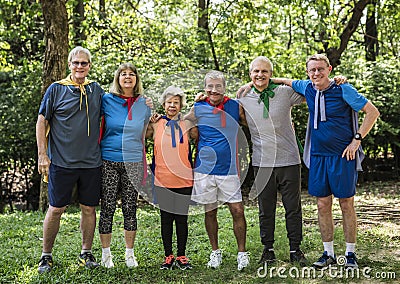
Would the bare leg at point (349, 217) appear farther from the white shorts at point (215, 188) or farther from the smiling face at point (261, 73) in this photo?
the smiling face at point (261, 73)

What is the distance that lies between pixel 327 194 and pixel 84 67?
2.47 meters

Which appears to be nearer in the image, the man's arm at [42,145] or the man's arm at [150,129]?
the man's arm at [42,145]

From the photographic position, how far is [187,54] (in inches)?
437

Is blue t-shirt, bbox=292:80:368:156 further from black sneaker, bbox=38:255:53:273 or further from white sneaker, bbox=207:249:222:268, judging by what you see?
black sneaker, bbox=38:255:53:273

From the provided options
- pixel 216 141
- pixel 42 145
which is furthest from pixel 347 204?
pixel 42 145

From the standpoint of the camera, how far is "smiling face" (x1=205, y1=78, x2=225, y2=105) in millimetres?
4588

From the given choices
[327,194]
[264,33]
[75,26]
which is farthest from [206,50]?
[327,194]

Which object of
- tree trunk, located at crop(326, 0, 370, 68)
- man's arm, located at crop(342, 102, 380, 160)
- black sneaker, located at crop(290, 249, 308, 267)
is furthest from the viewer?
tree trunk, located at crop(326, 0, 370, 68)

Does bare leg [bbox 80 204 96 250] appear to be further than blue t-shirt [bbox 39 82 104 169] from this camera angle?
Yes

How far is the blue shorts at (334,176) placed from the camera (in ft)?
14.6

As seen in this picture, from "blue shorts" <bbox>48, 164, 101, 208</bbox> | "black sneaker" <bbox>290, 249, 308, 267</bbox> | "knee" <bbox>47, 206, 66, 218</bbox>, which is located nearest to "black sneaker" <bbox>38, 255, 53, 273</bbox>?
"knee" <bbox>47, 206, 66, 218</bbox>

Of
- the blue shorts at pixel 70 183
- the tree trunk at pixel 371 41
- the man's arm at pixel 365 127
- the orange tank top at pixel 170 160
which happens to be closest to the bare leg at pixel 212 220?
the orange tank top at pixel 170 160

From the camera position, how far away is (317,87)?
14.9ft

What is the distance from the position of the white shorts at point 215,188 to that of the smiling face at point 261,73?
2.87 feet
